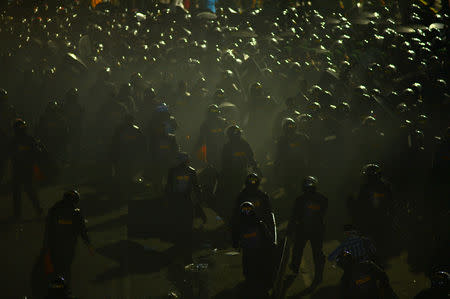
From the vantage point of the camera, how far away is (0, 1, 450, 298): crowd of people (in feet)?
34.9

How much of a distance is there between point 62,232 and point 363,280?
13.7ft

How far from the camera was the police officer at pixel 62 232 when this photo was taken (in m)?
9.56

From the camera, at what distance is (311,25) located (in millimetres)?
29719

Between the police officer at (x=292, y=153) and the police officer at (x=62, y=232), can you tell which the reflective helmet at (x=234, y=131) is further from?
the police officer at (x=62, y=232)

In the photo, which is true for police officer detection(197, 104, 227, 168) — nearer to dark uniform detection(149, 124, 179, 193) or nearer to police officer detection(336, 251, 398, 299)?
dark uniform detection(149, 124, 179, 193)

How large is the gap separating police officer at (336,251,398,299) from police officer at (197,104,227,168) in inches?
267

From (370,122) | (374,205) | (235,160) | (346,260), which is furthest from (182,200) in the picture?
(370,122)

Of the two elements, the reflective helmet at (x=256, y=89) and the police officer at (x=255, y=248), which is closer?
the police officer at (x=255, y=248)

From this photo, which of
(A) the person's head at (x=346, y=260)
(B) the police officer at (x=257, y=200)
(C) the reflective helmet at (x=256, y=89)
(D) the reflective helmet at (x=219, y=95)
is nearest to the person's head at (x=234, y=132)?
(B) the police officer at (x=257, y=200)

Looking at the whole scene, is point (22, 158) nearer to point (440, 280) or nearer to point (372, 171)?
Result: point (372, 171)

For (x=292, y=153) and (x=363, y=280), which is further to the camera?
(x=292, y=153)

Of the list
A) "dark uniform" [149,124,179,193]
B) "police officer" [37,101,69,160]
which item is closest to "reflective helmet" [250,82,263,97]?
"dark uniform" [149,124,179,193]

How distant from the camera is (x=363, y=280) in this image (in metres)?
8.21

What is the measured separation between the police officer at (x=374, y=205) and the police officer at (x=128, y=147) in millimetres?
5356
